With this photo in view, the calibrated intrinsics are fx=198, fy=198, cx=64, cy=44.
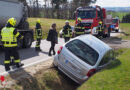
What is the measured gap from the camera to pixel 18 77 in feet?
21.3

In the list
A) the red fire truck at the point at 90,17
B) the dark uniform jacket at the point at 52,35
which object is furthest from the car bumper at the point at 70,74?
the red fire truck at the point at 90,17

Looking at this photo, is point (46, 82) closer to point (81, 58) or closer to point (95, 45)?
point (81, 58)

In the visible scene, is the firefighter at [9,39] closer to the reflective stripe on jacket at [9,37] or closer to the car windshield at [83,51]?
the reflective stripe on jacket at [9,37]

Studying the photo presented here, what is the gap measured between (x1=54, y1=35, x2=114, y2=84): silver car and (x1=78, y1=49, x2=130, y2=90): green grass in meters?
0.34

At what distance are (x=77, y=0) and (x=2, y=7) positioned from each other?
175ft

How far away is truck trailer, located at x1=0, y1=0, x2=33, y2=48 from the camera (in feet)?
37.4

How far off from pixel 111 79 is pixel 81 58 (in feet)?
4.25

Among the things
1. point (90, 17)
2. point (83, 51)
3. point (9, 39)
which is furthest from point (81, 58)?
point (90, 17)

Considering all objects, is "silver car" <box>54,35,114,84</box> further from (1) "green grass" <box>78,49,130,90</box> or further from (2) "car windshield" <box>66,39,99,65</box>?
(1) "green grass" <box>78,49,130,90</box>

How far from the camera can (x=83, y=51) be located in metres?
6.85

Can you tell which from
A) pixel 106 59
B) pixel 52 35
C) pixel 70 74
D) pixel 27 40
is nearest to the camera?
pixel 70 74

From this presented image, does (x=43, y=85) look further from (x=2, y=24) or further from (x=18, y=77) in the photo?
(x=2, y=24)

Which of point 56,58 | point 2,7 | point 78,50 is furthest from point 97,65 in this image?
point 2,7

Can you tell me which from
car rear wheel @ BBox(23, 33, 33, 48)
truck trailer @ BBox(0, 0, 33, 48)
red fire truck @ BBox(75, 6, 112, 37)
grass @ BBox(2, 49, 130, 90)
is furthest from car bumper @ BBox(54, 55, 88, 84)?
red fire truck @ BBox(75, 6, 112, 37)
